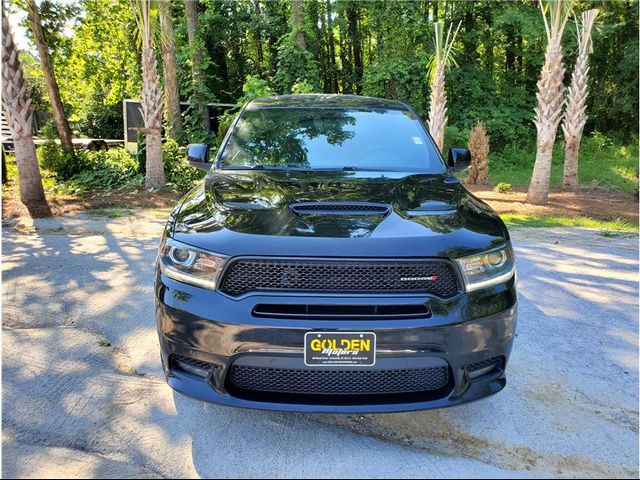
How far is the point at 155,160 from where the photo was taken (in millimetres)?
10469

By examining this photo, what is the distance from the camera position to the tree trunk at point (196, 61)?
1591 cm

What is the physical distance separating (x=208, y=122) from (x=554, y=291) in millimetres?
13340

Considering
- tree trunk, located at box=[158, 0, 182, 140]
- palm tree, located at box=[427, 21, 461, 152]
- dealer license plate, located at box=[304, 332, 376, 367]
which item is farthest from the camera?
tree trunk, located at box=[158, 0, 182, 140]

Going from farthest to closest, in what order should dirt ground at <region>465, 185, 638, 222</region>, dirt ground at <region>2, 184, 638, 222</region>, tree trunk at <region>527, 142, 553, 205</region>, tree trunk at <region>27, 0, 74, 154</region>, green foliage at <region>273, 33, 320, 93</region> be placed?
green foliage at <region>273, 33, 320, 93</region> → tree trunk at <region>27, 0, 74, 154</region> → tree trunk at <region>527, 142, 553, 205</region> → dirt ground at <region>465, 185, 638, 222</region> → dirt ground at <region>2, 184, 638, 222</region>

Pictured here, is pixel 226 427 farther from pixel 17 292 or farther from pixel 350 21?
pixel 350 21

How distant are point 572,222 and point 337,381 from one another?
7.22m

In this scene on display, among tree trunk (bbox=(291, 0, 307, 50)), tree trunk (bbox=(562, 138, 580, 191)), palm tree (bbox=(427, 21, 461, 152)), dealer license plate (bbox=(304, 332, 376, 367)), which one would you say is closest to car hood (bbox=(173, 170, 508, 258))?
dealer license plate (bbox=(304, 332, 376, 367))

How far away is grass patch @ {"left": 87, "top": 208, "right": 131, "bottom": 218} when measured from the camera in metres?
8.51

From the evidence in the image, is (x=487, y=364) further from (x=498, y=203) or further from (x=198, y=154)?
(x=498, y=203)

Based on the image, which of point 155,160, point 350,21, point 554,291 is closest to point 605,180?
point 554,291

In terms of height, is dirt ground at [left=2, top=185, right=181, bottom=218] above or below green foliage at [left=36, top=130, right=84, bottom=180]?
below

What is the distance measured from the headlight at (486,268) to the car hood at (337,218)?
0.05 m

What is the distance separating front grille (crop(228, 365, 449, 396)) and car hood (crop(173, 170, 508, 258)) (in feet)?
1.82

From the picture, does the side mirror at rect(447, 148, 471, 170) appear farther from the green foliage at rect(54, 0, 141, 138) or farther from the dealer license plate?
the green foliage at rect(54, 0, 141, 138)
